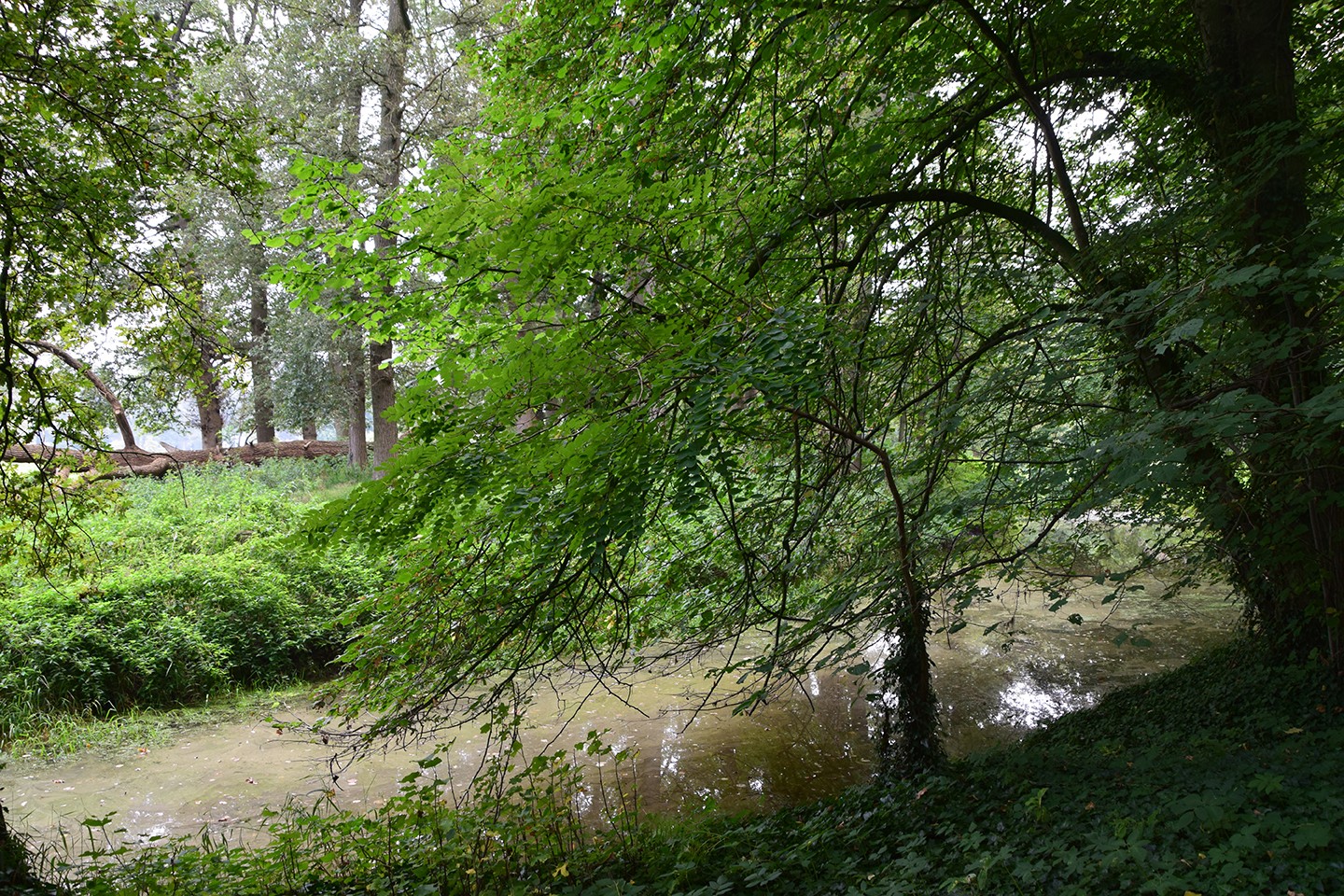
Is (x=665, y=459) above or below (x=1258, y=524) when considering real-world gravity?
above

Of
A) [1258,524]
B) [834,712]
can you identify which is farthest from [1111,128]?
[834,712]

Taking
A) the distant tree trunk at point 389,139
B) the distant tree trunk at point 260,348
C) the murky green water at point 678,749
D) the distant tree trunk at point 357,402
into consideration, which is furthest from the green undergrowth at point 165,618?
the distant tree trunk at point 260,348

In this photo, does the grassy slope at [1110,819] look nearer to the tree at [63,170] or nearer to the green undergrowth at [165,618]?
the tree at [63,170]

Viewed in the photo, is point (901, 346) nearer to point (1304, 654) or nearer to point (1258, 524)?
point (1258, 524)

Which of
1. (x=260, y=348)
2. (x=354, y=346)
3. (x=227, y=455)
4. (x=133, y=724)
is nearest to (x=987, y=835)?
(x=133, y=724)

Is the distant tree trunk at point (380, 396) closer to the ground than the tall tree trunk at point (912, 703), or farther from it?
farther from it

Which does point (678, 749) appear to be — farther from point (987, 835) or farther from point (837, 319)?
point (837, 319)

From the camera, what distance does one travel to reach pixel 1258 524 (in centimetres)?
489

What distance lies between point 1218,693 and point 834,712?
12.3ft

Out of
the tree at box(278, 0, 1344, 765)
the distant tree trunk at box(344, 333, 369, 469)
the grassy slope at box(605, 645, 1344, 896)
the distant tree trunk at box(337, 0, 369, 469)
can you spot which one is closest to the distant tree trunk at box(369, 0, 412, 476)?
the distant tree trunk at box(337, 0, 369, 469)

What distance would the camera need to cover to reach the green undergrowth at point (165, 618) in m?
8.34

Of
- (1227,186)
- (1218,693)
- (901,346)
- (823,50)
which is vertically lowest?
(1218,693)

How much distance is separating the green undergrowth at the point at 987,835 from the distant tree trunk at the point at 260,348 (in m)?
15.4

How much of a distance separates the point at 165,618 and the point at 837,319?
29.7 feet
